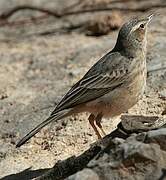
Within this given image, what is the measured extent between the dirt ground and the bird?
0.41 metres

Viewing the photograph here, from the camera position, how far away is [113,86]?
7.25 m

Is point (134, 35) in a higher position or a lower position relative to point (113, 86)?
higher

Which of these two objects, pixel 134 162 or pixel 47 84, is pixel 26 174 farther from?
pixel 47 84

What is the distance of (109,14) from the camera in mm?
11688

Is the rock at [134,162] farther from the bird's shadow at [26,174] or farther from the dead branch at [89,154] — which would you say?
the bird's shadow at [26,174]

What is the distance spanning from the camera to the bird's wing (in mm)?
7188

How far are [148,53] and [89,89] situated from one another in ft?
7.69

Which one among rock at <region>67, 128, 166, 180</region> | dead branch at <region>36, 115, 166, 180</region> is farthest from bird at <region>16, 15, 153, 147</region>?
rock at <region>67, 128, 166, 180</region>

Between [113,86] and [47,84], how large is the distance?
2.41 metres

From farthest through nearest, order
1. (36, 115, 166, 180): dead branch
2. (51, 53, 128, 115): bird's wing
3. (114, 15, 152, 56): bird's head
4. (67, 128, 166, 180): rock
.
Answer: (114, 15, 152, 56): bird's head, (51, 53, 128, 115): bird's wing, (36, 115, 166, 180): dead branch, (67, 128, 166, 180): rock

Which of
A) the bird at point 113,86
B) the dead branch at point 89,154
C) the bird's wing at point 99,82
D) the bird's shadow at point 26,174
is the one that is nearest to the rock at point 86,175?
the dead branch at point 89,154

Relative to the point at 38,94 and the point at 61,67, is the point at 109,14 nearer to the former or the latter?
the point at 61,67

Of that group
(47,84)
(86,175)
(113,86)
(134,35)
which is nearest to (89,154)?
(86,175)

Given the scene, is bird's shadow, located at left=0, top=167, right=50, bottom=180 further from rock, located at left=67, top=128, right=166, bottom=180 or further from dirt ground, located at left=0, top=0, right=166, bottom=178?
rock, located at left=67, top=128, right=166, bottom=180
